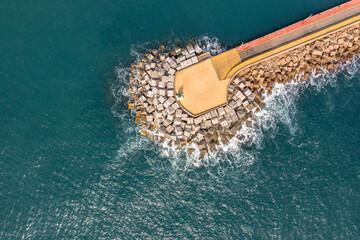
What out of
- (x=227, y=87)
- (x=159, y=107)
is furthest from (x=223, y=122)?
(x=159, y=107)

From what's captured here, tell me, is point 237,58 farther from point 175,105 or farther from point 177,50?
point 175,105

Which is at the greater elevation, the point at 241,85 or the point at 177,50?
the point at 177,50

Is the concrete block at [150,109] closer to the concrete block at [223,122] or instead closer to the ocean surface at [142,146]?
the ocean surface at [142,146]

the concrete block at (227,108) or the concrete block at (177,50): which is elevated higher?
the concrete block at (177,50)

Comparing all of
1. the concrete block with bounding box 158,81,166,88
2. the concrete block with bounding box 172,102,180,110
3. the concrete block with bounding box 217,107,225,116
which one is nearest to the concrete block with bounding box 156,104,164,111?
the concrete block with bounding box 172,102,180,110

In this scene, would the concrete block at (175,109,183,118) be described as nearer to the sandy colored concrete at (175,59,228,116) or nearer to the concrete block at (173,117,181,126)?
the concrete block at (173,117,181,126)

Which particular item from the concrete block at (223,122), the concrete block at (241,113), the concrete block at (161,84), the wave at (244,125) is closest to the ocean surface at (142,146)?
the wave at (244,125)

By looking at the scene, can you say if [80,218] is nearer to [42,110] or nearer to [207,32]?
[42,110]
